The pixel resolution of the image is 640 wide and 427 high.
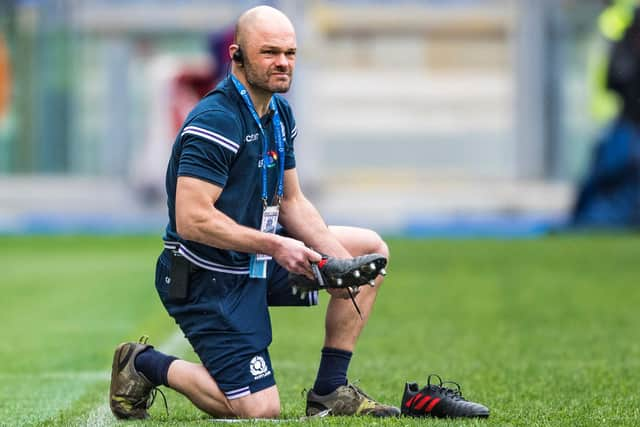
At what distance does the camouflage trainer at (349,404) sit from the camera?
21.0 ft

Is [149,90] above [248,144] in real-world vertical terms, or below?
below

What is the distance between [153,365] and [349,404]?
83cm

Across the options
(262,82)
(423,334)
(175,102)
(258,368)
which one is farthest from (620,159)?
(262,82)

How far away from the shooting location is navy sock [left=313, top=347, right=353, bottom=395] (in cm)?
654

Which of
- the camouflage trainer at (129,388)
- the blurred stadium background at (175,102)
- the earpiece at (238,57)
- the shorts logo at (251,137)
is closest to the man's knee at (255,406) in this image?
the camouflage trainer at (129,388)

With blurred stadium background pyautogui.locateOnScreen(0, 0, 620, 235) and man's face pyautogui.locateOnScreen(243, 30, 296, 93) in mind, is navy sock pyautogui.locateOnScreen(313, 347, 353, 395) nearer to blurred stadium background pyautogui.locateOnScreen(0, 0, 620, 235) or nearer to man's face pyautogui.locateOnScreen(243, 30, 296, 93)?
man's face pyautogui.locateOnScreen(243, 30, 296, 93)

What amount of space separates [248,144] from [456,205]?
27341 mm

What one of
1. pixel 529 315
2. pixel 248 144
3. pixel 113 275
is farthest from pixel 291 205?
Answer: pixel 113 275

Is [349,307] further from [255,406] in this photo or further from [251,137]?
→ [251,137]

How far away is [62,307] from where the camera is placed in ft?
43.0

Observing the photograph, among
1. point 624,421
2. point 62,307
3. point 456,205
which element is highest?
point 624,421

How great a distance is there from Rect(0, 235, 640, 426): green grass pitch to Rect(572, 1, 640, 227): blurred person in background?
4.04 m

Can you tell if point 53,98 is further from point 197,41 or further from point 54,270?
point 54,270

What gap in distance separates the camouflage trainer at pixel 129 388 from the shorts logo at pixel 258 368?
474mm
